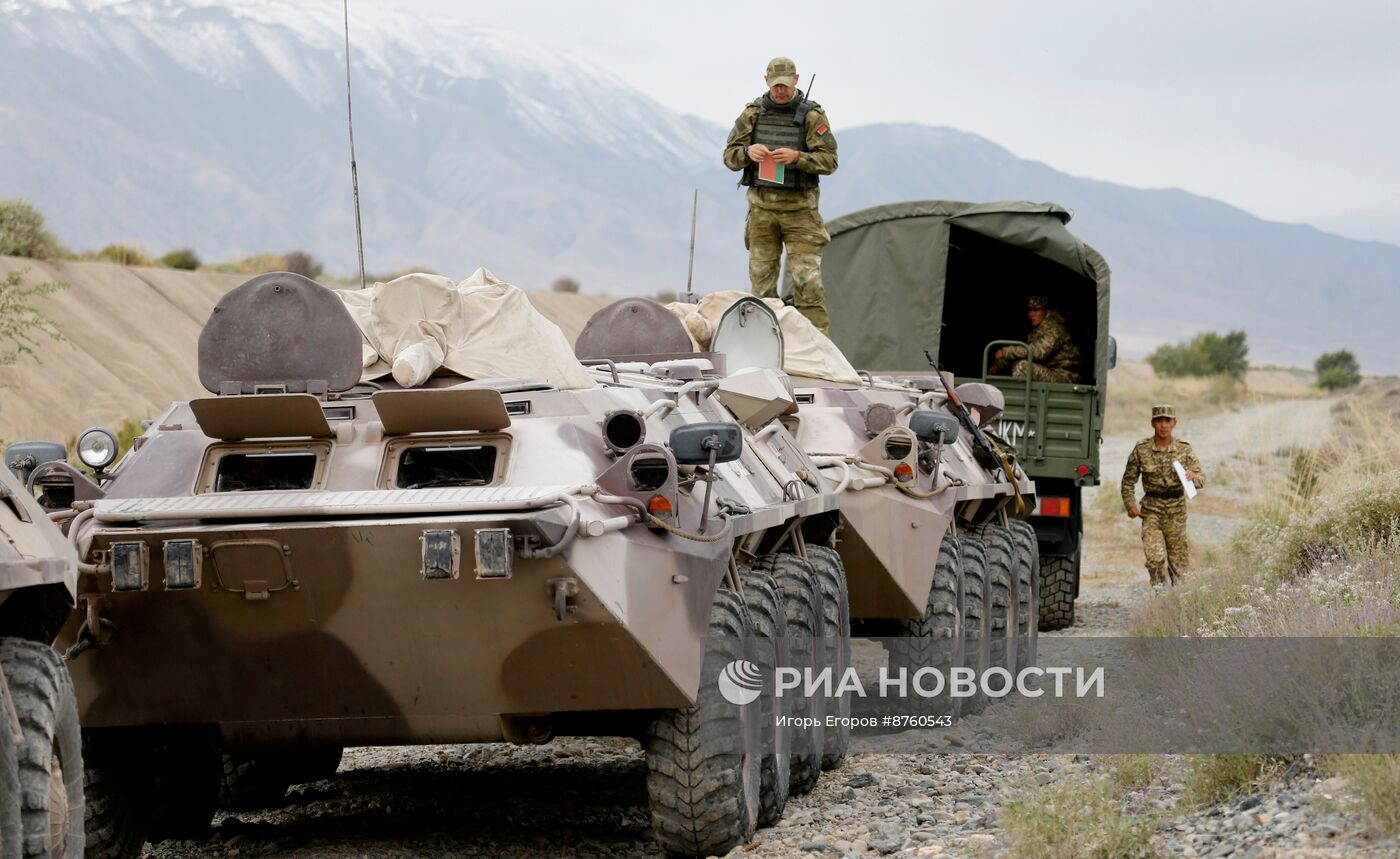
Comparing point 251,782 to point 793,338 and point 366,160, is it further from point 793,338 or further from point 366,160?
point 366,160

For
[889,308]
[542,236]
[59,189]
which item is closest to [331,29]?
[542,236]

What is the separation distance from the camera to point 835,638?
9250 mm

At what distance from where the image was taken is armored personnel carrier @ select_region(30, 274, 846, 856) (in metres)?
6.45

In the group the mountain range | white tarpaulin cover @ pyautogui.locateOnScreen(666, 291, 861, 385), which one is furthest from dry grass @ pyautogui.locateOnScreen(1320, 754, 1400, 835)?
the mountain range

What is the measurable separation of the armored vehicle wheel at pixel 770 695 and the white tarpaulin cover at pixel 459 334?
42.0 inches

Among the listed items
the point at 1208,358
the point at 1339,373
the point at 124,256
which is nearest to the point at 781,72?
the point at 124,256

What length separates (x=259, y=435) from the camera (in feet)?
23.4

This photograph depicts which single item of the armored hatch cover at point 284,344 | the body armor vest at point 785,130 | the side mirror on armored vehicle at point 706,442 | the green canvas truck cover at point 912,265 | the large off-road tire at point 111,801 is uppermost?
the body armor vest at point 785,130

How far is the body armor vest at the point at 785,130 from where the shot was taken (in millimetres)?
13430

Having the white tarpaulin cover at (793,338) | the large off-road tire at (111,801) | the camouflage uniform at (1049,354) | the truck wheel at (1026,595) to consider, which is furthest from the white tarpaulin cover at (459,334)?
the camouflage uniform at (1049,354)

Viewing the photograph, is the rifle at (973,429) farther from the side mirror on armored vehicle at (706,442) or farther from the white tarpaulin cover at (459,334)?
the side mirror on armored vehicle at (706,442)

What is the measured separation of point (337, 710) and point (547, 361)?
170cm

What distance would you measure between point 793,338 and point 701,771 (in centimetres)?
539

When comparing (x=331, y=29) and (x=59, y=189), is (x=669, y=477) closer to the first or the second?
(x=59, y=189)
